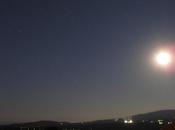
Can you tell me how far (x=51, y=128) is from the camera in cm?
3850

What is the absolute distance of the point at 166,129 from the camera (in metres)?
54.2

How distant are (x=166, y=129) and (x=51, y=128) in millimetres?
21704

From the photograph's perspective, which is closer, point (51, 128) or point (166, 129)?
point (51, 128)
